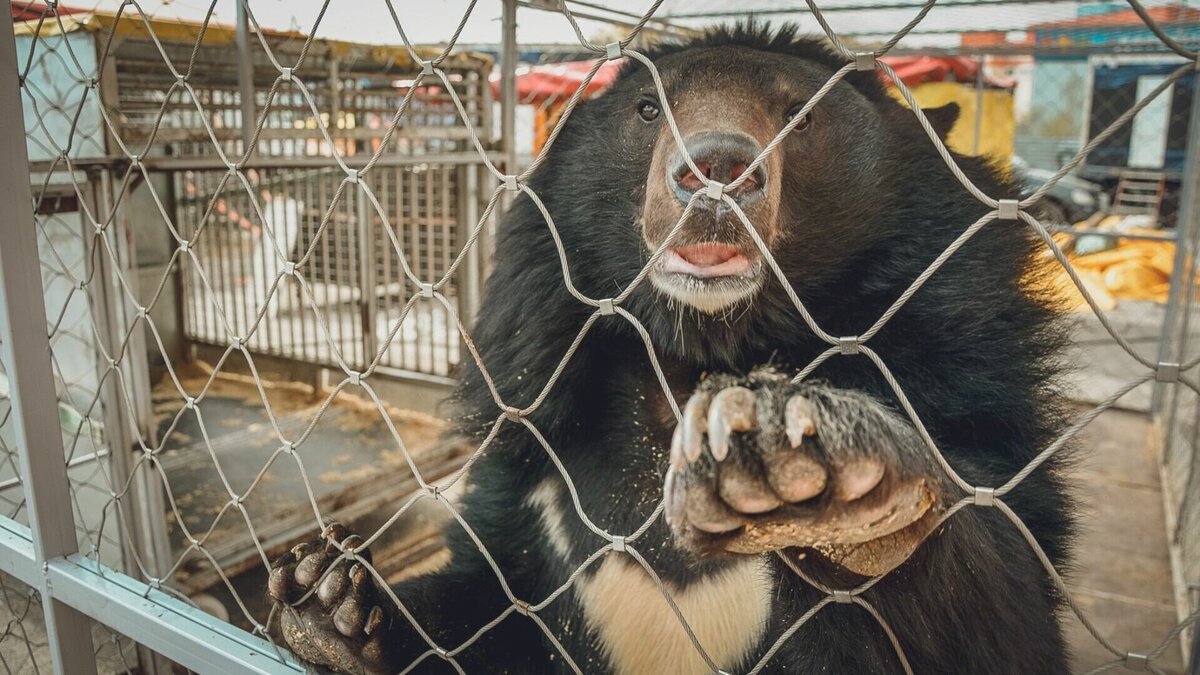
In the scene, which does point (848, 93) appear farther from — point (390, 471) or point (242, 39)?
point (390, 471)

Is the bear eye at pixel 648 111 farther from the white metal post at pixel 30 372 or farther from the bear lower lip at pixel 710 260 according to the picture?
the white metal post at pixel 30 372

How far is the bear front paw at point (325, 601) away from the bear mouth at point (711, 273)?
1015mm

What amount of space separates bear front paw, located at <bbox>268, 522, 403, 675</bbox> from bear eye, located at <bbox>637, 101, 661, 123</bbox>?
1278mm

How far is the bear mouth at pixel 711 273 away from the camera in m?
1.78

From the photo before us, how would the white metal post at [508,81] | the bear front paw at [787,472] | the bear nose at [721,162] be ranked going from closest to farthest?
the bear front paw at [787,472]
the bear nose at [721,162]
the white metal post at [508,81]

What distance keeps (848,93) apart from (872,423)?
53.2 inches

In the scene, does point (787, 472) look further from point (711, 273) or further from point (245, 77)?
point (245, 77)

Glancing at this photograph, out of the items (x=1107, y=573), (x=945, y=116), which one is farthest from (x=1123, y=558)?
(x=945, y=116)

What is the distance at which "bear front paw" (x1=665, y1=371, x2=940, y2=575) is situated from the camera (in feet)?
3.92

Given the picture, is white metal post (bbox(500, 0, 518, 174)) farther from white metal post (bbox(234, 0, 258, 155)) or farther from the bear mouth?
the bear mouth

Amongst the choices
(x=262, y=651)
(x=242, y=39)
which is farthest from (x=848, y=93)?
(x=242, y=39)

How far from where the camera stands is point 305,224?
5.89 metres

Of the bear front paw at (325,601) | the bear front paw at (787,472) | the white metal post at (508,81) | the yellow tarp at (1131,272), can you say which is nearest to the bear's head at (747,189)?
the bear front paw at (787,472)

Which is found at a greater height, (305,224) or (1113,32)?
(1113,32)
